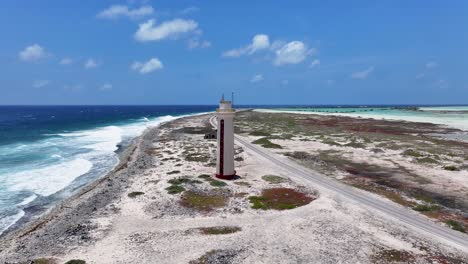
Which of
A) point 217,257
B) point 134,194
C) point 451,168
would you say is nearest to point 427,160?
point 451,168

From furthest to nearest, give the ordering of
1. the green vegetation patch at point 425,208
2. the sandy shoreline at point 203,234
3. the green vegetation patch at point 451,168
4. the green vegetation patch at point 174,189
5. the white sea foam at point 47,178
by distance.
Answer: the green vegetation patch at point 451,168 → the white sea foam at point 47,178 → the green vegetation patch at point 174,189 → the green vegetation patch at point 425,208 → the sandy shoreline at point 203,234

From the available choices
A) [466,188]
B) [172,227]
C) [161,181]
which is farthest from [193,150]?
[466,188]

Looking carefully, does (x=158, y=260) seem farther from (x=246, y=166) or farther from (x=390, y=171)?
(x=390, y=171)

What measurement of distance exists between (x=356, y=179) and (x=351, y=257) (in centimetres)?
1644

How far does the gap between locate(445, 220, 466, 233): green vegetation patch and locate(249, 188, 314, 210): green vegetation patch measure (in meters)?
8.69

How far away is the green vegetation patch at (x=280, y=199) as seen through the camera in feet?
79.2

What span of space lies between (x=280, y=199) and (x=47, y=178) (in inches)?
1017

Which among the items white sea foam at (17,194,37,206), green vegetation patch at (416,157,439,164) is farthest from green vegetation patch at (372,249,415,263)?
green vegetation patch at (416,157,439,164)

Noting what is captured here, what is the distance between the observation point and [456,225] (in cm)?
2045

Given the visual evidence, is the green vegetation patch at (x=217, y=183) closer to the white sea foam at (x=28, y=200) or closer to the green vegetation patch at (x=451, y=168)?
the white sea foam at (x=28, y=200)

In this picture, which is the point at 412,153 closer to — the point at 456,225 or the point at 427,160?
the point at 427,160

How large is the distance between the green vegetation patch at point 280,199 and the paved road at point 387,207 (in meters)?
3.40

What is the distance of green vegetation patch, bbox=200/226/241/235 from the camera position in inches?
771

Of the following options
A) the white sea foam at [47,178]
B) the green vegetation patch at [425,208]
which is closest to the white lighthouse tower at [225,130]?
the green vegetation patch at [425,208]
